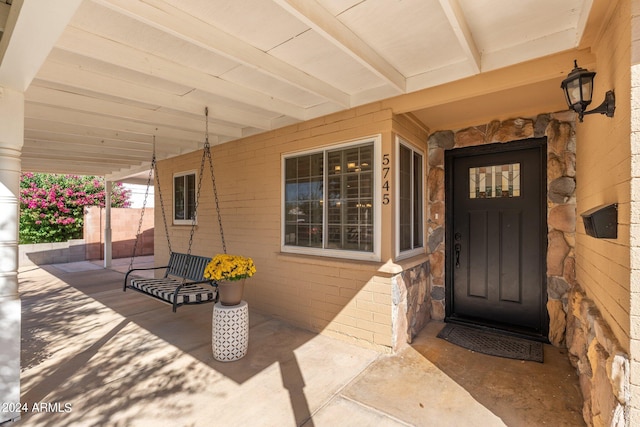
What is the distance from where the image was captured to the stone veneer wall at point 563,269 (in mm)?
1645

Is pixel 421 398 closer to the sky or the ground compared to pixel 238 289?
closer to the ground

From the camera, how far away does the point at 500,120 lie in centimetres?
359

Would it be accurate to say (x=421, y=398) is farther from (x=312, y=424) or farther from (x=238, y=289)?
(x=238, y=289)

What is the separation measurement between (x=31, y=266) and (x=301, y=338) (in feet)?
28.6

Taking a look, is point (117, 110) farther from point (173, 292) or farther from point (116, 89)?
point (173, 292)

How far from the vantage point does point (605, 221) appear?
169 cm

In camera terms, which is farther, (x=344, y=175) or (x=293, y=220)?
(x=293, y=220)

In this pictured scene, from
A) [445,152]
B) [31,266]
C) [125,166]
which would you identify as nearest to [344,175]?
[445,152]

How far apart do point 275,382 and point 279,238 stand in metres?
1.93

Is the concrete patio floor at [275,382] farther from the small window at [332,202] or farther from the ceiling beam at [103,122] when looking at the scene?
the ceiling beam at [103,122]

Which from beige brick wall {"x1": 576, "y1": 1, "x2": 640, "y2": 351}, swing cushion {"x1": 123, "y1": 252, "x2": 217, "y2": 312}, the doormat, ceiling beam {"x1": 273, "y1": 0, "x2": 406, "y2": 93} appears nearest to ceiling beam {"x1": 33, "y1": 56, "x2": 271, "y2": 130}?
ceiling beam {"x1": 273, "y1": 0, "x2": 406, "y2": 93}

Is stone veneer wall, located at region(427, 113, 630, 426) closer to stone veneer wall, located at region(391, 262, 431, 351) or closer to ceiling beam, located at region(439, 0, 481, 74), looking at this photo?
stone veneer wall, located at region(391, 262, 431, 351)

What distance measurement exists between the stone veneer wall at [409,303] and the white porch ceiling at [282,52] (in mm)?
1797

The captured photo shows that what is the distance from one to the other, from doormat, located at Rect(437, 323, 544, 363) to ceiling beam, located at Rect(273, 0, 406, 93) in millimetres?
2721
